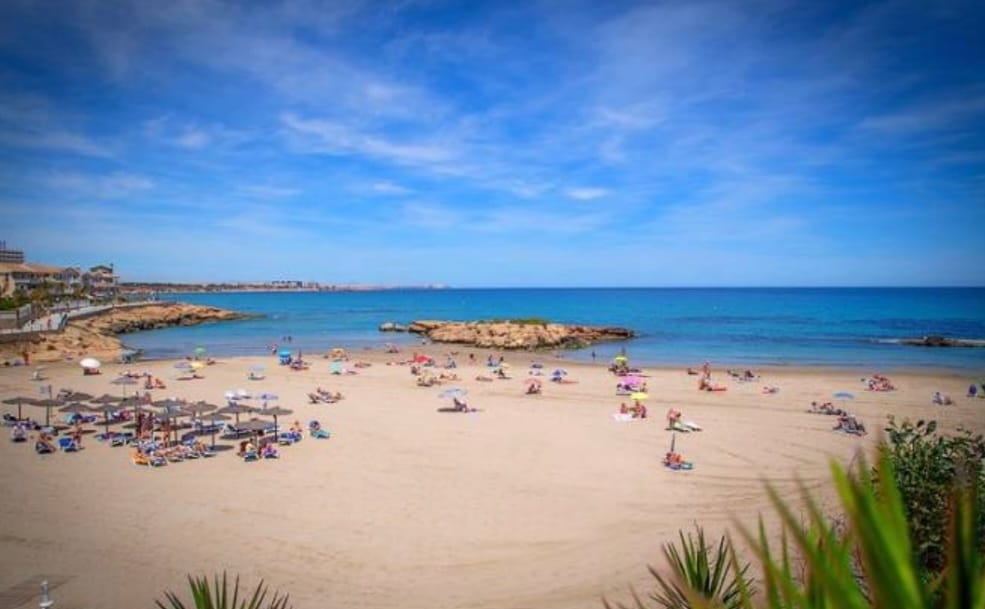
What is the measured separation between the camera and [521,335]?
57.4 metres

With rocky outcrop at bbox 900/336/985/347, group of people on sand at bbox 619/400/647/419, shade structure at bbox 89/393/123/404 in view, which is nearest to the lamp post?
shade structure at bbox 89/393/123/404

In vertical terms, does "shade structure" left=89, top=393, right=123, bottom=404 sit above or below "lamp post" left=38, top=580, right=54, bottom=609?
above

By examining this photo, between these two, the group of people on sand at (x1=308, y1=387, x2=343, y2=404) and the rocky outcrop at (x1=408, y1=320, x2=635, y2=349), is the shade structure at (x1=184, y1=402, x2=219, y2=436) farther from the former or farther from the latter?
the rocky outcrop at (x1=408, y1=320, x2=635, y2=349)

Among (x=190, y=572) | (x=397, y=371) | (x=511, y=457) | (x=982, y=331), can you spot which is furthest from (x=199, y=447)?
(x=982, y=331)

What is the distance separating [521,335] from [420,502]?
4310 cm

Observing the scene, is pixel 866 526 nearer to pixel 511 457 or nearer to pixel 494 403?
pixel 511 457

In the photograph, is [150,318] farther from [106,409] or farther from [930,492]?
[930,492]

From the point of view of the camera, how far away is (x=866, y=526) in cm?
145

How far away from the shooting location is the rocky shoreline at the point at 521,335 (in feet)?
183

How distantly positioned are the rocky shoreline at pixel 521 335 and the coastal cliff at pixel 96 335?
98.1 feet

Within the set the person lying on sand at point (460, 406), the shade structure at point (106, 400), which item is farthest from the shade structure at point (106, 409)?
the person lying on sand at point (460, 406)

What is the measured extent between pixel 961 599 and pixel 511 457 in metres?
17.6

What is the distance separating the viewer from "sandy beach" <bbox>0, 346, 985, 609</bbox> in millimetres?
10930

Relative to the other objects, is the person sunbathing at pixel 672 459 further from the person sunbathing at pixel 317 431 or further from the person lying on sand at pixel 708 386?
the person lying on sand at pixel 708 386
